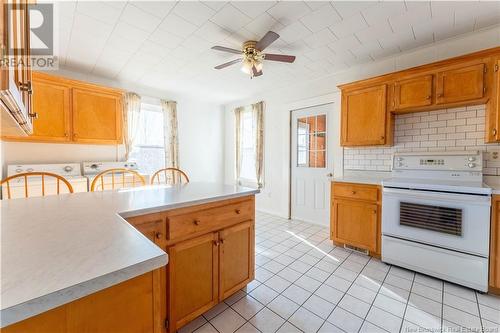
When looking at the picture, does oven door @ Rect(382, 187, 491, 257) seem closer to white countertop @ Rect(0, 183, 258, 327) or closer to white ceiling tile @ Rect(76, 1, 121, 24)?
white countertop @ Rect(0, 183, 258, 327)

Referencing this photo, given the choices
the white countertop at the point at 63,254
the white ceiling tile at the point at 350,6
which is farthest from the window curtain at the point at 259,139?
the white countertop at the point at 63,254

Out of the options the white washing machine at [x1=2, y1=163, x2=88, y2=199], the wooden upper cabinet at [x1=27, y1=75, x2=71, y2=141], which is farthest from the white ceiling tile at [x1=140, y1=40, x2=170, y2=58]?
the white washing machine at [x1=2, y1=163, x2=88, y2=199]

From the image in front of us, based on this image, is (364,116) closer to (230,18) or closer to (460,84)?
(460,84)

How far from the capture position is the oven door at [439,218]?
6.19 ft

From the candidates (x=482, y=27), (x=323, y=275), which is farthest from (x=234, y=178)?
(x=482, y=27)

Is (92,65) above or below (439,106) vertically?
above

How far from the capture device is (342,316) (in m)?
1.63

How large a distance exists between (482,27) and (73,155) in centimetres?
541

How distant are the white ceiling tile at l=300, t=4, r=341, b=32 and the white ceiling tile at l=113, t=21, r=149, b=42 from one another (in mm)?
1684

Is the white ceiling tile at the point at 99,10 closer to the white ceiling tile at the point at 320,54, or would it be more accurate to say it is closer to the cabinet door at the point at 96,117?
the cabinet door at the point at 96,117

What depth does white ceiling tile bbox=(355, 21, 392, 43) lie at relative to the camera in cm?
221

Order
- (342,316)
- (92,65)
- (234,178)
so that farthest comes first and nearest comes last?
(234,178) < (92,65) < (342,316)

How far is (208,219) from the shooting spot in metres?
1.51

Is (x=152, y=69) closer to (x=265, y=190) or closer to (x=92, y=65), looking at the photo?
(x=92, y=65)
